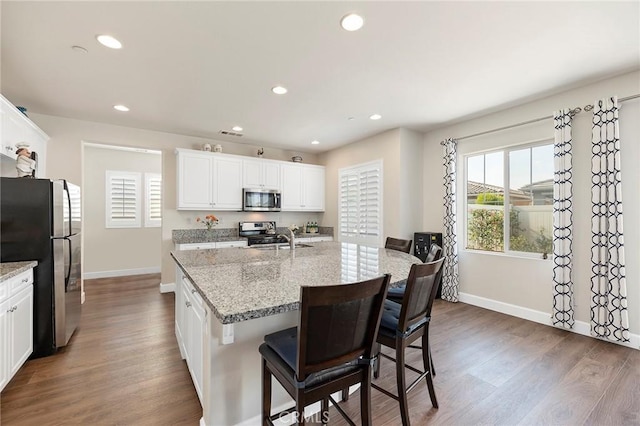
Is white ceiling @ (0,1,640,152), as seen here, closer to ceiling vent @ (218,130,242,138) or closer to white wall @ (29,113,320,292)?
white wall @ (29,113,320,292)

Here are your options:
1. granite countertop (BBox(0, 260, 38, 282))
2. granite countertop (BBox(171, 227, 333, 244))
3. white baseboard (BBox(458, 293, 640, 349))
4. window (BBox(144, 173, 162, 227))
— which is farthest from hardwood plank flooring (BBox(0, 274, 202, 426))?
white baseboard (BBox(458, 293, 640, 349))

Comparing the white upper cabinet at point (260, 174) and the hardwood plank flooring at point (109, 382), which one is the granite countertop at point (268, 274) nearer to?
the hardwood plank flooring at point (109, 382)

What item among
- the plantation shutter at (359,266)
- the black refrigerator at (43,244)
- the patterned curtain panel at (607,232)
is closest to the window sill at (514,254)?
the patterned curtain panel at (607,232)

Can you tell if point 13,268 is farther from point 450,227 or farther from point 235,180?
point 450,227

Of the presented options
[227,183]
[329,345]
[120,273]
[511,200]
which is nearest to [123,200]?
[120,273]

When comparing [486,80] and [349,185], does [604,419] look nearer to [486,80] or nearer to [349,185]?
[486,80]

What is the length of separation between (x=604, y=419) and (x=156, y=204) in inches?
286

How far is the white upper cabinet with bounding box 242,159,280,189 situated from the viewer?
16.8 feet

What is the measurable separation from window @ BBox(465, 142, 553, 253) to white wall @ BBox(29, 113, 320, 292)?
3.58 m

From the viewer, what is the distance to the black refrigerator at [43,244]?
236 centimetres

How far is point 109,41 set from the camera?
2.18 m

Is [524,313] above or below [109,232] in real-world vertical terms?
below

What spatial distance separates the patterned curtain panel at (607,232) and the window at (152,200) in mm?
7128

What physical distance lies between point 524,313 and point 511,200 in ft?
4.85
